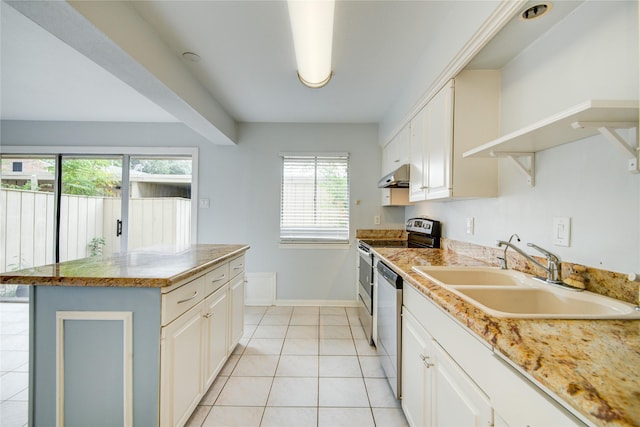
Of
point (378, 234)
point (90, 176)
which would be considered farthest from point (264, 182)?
point (90, 176)

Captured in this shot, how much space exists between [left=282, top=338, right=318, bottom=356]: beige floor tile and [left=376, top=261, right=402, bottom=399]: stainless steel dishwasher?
66 centimetres

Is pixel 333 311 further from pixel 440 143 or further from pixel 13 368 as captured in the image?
pixel 13 368

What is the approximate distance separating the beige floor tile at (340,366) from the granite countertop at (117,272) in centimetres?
124

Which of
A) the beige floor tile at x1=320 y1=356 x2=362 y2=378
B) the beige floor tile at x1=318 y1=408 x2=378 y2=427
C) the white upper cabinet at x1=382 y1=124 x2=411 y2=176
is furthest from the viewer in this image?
the white upper cabinet at x1=382 y1=124 x2=411 y2=176

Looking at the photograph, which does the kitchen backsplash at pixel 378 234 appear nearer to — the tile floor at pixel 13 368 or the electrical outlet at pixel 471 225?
the electrical outlet at pixel 471 225

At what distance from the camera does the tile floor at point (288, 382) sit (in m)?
1.59

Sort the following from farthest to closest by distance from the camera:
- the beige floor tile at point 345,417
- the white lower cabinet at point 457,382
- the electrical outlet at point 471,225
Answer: the electrical outlet at point 471,225, the beige floor tile at point 345,417, the white lower cabinet at point 457,382

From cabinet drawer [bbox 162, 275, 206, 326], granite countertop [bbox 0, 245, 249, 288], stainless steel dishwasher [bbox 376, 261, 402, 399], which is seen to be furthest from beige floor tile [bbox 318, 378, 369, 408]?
granite countertop [bbox 0, 245, 249, 288]

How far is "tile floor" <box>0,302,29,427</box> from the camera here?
5.28 feet

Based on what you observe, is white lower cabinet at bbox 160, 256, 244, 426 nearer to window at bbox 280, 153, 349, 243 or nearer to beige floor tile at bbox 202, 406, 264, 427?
beige floor tile at bbox 202, 406, 264, 427

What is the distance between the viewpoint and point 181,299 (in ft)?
4.44

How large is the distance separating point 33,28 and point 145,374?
2376 millimetres

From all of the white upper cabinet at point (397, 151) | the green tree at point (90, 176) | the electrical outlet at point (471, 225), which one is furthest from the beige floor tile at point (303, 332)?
the green tree at point (90, 176)

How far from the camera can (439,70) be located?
1.69 metres
